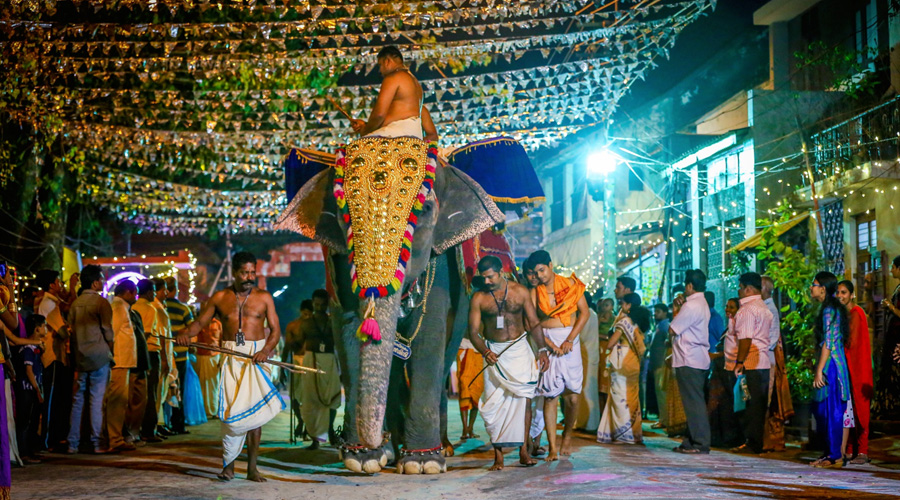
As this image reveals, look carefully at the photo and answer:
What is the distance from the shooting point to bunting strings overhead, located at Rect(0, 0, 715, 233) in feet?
36.1

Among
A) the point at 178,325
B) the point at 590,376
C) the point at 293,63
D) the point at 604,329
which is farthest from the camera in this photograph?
the point at 293,63

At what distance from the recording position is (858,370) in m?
7.87

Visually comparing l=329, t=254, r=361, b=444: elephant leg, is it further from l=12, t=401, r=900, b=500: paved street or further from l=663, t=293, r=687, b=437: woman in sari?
l=663, t=293, r=687, b=437: woman in sari

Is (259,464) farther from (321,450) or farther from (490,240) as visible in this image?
(490,240)

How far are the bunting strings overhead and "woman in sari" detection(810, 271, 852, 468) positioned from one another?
4.12 meters

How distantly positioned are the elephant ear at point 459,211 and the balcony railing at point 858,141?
286 inches

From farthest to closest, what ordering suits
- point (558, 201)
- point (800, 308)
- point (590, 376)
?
point (558, 201) < point (800, 308) < point (590, 376)

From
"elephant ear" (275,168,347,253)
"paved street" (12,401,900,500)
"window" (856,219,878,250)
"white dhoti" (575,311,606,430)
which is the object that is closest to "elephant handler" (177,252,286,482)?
"paved street" (12,401,900,500)

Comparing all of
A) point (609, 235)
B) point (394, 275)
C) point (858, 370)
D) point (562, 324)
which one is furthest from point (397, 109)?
point (609, 235)

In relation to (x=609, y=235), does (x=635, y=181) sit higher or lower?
higher

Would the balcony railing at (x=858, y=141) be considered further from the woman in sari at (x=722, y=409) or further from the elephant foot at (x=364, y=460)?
the elephant foot at (x=364, y=460)

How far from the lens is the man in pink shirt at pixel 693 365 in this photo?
9.11 metres

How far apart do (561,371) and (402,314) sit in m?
1.72

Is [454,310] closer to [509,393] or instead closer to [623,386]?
[509,393]
